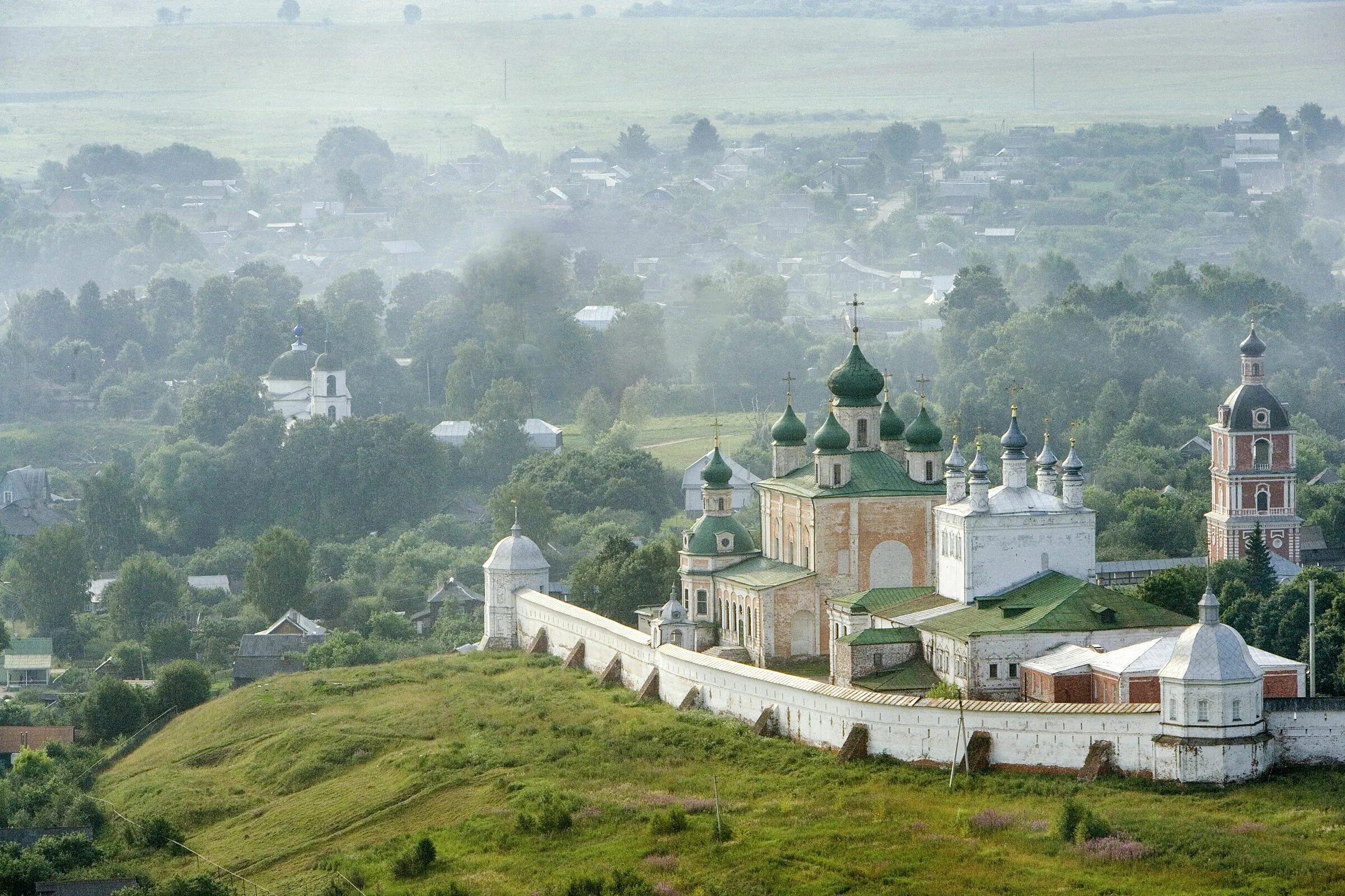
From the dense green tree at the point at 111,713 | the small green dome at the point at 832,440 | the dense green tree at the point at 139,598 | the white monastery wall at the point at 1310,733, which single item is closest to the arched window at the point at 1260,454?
the small green dome at the point at 832,440

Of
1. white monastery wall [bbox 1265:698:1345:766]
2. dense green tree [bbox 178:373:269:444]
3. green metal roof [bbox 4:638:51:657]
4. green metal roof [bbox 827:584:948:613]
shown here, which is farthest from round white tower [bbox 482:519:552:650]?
dense green tree [bbox 178:373:269:444]

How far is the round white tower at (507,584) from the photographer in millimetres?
53031

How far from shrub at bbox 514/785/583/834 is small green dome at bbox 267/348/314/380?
152ft

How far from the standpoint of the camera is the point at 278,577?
63.2 metres

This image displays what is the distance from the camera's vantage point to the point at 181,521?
7575 centimetres

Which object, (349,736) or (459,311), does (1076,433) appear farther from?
(349,736)

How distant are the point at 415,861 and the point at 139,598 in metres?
27.0

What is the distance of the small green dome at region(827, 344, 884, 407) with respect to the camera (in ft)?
156

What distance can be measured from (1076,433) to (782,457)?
2876cm

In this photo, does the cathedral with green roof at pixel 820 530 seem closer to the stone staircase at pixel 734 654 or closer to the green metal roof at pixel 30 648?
the stone staircase at pixel 734 654

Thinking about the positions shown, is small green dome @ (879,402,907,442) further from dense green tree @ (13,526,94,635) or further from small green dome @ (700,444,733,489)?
dense green tree @ (13,526,94,635)

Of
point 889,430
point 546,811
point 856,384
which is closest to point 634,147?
point 889,430

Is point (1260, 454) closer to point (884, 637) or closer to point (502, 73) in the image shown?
point (884, 637)

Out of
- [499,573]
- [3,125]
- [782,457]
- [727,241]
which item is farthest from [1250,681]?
[3,125]
